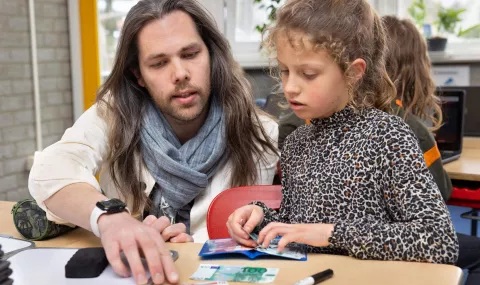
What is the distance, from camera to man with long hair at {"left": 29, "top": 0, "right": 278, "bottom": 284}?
1684 mm

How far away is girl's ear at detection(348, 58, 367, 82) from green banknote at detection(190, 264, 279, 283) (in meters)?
0.46

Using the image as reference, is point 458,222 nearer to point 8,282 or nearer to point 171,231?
point 171,231

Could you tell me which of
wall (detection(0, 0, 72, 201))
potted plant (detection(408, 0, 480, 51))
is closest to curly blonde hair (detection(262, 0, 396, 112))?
wall (detection(0, 0, 72, 201))

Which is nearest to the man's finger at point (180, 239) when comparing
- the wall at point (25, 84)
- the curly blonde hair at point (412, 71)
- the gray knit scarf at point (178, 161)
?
the gray knit scarf at point (178, 161)

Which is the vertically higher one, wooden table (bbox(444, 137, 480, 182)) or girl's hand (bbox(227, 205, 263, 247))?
girl's hand (bbox(227, 205, 263, 247))

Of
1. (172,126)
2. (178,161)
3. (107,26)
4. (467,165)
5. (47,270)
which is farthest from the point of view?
(107,26)

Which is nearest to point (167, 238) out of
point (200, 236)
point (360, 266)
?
Result: point (200, 236)

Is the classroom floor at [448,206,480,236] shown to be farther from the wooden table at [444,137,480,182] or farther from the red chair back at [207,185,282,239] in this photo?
the red chair back at [207,185,282,239]

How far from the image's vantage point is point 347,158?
1.25m

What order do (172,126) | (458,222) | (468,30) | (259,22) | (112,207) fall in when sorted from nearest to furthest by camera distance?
(112,207) → (172,126) → (458,222) → (468,30) → (259,22)

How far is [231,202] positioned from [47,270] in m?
0.50

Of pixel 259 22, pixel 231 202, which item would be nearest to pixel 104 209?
pixel 231 202

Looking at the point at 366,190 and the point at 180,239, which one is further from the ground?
the point at 366,190

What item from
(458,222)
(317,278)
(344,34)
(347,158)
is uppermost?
(344,34)
